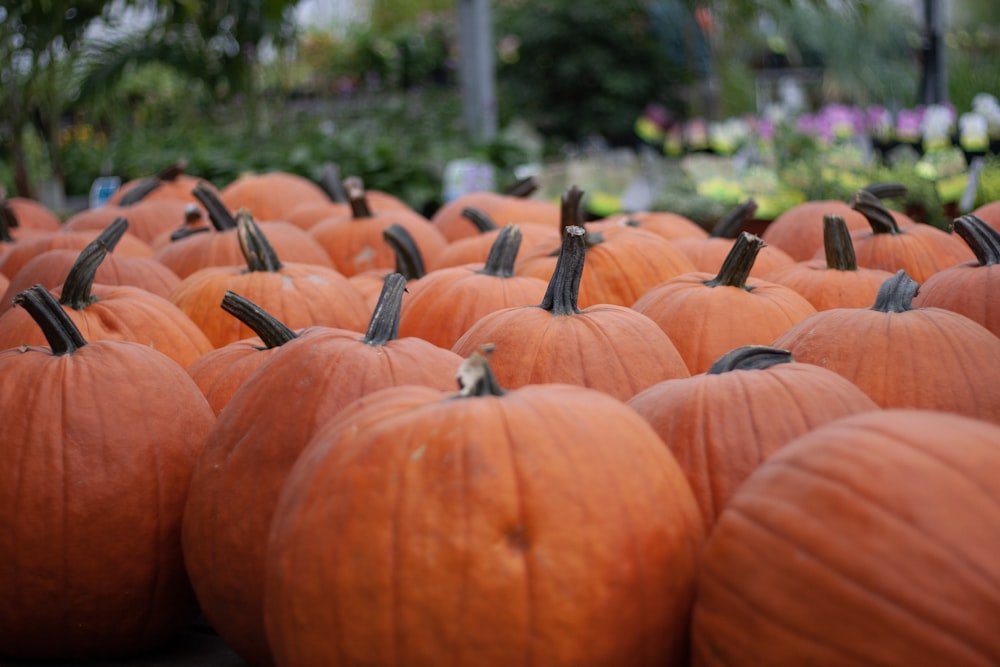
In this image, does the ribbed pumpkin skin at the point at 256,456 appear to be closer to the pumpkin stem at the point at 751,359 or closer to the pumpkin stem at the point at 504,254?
the pumpkin stem at the point at 751,359

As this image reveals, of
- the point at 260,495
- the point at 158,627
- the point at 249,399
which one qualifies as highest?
the point at 249,399

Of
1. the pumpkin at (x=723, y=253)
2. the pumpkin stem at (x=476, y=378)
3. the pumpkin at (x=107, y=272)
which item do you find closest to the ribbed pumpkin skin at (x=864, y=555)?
the pumpkin stem at (x=476, y=378)

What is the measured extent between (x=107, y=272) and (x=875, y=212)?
2.22 metres

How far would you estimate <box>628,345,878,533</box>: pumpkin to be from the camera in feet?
5.11

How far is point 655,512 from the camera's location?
134cm

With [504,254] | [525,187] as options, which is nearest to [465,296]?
[504,254]

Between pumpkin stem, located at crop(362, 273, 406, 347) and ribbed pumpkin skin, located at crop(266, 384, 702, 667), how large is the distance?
1.32 ft

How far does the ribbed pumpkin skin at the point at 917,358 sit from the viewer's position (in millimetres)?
1825

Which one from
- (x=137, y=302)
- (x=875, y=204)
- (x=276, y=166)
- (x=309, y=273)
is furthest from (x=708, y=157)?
(x=137, y=302)

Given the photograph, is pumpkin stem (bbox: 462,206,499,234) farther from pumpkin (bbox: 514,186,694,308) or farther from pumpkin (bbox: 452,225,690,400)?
pumpkin (bbox: 452,225,690,400)

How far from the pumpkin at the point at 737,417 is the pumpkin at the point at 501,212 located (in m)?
2.40

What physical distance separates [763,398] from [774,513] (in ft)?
1.27

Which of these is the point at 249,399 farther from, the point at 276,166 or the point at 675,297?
the point at 276,166

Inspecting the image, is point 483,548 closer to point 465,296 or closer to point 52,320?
point 52,320
